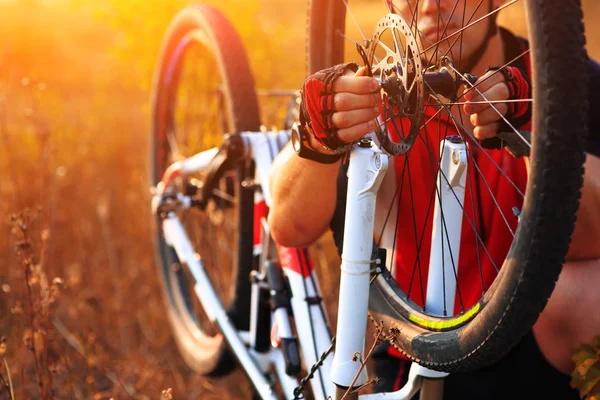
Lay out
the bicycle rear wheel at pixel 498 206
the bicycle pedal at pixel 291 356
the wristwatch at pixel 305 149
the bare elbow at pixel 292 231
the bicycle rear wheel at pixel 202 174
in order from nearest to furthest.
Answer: the bicycle rear wheel at pixel 498 206 < the wristwatch at pixel 305 149 < the bare elbow at pixel 292 231 < the bicycle pedal at pixel 291 356 < the bicycle rear wheel at pixel 202 174

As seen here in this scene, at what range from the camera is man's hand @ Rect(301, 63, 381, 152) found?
1.06 meters

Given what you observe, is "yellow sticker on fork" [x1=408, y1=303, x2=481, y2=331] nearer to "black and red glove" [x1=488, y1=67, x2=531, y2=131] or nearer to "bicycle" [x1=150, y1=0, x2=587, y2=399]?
"bicycle" [x1=150, y1=0, x2=587, y2=399]

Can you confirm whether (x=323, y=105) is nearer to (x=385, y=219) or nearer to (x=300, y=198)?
(x=300, y=198)

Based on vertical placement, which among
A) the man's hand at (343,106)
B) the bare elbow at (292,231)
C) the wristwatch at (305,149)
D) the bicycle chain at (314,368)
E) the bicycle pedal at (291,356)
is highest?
the man's hand at (343,106)

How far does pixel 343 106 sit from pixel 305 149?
0.51ft

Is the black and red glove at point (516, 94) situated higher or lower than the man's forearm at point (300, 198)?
higher

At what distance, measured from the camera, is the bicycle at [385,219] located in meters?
0.84

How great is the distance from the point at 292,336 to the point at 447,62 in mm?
827

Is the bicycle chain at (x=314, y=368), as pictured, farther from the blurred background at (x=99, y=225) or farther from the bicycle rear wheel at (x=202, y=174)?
the bicycle rear wheel at (x=202, y=174)

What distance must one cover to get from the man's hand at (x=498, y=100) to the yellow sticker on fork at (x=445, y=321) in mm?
276

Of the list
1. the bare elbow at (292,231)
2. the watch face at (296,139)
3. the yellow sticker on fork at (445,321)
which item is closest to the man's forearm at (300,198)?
the bare elbow at (292,231)

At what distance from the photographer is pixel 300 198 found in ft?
4.60

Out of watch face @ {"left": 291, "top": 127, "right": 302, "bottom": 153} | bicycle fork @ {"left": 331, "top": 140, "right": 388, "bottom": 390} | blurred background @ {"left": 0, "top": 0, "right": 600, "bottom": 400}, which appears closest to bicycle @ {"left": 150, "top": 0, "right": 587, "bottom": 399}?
bicycle fork @ {"left": 331, "top": 140, "right": 388, "bottom": 390}

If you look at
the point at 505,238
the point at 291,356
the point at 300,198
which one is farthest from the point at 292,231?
the point at 505,238
